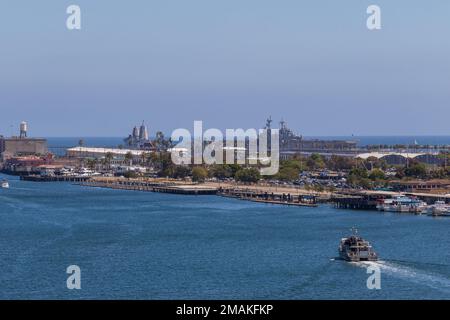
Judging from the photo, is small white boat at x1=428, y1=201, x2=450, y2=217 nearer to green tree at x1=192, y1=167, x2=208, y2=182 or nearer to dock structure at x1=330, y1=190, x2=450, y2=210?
dock structure at x1=330, y1=190, x2=450, y2=210

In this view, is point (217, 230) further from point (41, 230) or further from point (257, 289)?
point (257, 289)

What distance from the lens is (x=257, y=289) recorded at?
1229 cm

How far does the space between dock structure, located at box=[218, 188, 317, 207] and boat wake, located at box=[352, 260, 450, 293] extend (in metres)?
13.6

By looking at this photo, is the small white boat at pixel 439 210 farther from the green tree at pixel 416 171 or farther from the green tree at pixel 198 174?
the green tree at pixel 198 174

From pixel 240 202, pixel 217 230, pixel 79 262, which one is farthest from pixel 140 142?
pixel 79 262

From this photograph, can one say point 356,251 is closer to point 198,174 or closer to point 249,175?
point 249,175

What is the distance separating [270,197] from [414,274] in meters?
18.0

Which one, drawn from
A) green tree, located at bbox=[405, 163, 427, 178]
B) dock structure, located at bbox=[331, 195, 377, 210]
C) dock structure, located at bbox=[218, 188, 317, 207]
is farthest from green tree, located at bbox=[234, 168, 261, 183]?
dock structure, located at bbox=[331, 195, 377, 210]

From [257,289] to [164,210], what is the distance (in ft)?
44.4

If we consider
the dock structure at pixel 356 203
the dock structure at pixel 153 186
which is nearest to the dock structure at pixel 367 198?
the dock structure at pixel 356 203

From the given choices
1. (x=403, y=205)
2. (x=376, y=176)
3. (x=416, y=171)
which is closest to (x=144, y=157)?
(x=376, y=176)

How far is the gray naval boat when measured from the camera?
589 inches
